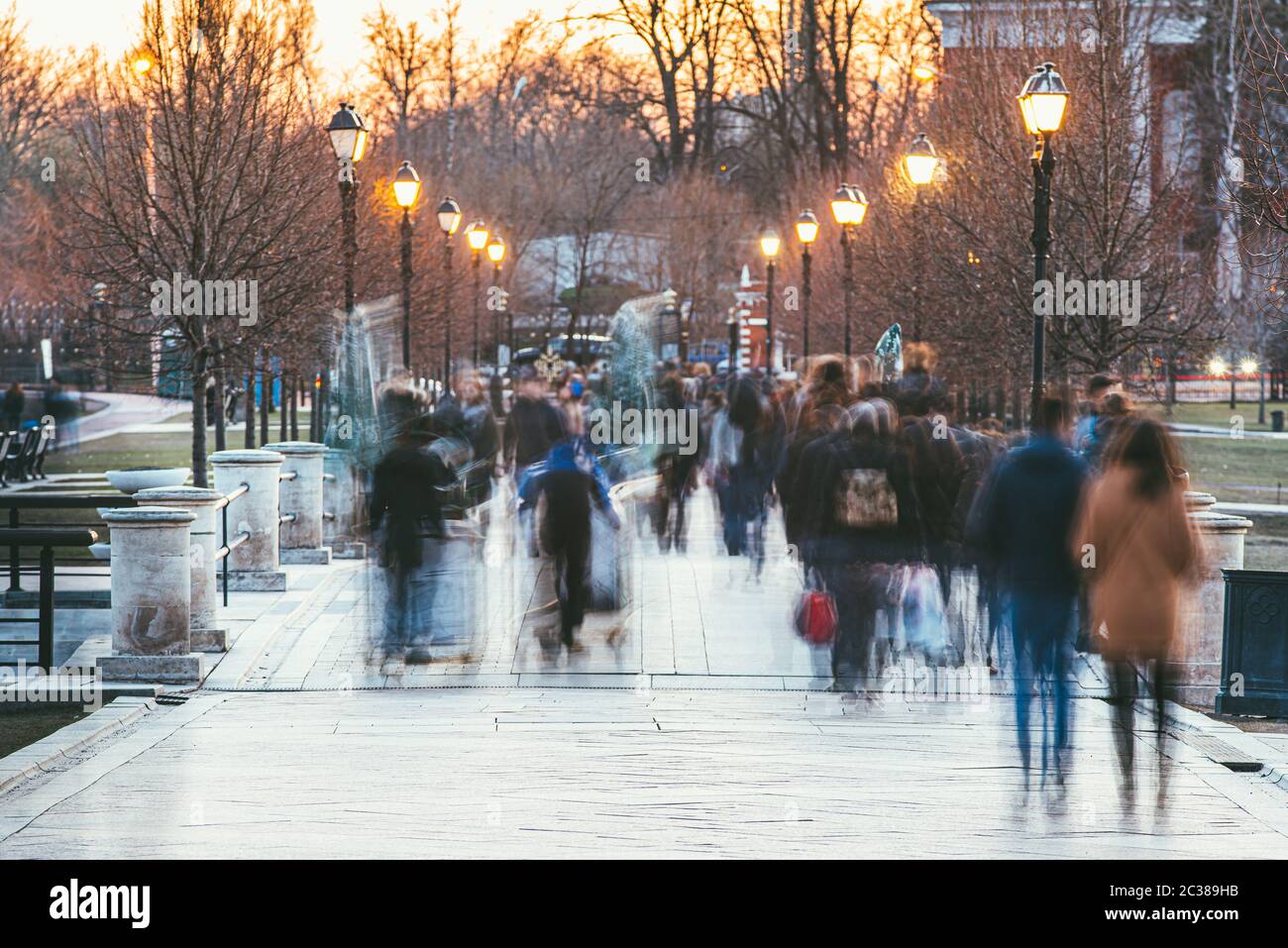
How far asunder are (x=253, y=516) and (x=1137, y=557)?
31.8 feet

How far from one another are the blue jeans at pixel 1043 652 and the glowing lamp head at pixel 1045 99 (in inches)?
296

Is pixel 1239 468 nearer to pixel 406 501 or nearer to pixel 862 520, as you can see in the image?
pixel 862 520

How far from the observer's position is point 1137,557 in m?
8.05

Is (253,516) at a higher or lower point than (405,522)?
lower

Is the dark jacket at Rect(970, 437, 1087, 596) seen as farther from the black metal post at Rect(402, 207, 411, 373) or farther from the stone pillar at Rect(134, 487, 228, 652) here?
the black metal post at Rect(402, 207, 411, 373)

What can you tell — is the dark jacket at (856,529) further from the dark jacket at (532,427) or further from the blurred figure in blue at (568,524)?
the dark jacket at (532,427)

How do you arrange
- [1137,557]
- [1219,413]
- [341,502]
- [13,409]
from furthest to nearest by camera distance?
[1219,413] < [13,409] < [341,502] < [1137,557]

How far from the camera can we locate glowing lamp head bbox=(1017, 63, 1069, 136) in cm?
1476

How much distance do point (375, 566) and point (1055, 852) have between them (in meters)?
6.75

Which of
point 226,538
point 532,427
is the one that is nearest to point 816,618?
point 532,427

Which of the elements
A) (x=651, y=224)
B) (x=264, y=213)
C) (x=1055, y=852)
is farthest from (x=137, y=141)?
(x=651, y=224)

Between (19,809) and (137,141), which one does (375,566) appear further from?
(137,141)

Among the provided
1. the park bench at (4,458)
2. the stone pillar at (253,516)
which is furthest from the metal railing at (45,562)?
the park bench at (4,458)

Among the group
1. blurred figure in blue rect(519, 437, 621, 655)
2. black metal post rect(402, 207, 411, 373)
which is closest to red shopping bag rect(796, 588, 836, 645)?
blurred figure in blue rect(519, 437, 621, 655)
